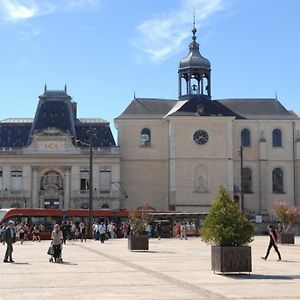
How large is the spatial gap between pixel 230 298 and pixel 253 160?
215 feet

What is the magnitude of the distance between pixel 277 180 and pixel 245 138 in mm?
6026

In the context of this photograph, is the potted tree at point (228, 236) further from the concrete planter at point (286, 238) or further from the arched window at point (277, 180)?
the arched window at point (277, 180)

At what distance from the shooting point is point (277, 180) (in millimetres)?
77938

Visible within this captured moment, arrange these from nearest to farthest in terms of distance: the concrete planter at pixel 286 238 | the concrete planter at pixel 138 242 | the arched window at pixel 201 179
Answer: the concrete planter at pixel 138 242 → the concrete planter at pixel 286 238 → the arched window at pixel 201 179

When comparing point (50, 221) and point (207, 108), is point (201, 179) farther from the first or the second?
point (50, 221)

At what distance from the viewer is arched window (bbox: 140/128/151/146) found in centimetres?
7744

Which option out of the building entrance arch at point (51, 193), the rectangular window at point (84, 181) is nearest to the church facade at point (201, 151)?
the rectangular window at point (84, 181)

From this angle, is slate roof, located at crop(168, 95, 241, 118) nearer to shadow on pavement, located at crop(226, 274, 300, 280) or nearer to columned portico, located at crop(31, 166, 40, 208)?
columned portico, located at crop(31, 166, 40, 208)

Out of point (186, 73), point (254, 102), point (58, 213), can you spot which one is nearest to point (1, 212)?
point (58, 213)

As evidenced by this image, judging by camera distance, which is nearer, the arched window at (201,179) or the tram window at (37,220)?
the tram window at (37,220)

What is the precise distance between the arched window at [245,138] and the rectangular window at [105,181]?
16109mm

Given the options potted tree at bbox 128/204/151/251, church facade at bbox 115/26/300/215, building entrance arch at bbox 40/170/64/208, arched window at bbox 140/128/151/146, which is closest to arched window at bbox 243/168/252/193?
church facade at bbox 115/26/300/215

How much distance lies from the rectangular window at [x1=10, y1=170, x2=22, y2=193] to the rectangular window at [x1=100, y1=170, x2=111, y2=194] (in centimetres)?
872

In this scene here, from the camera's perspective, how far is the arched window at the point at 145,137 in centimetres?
7744
